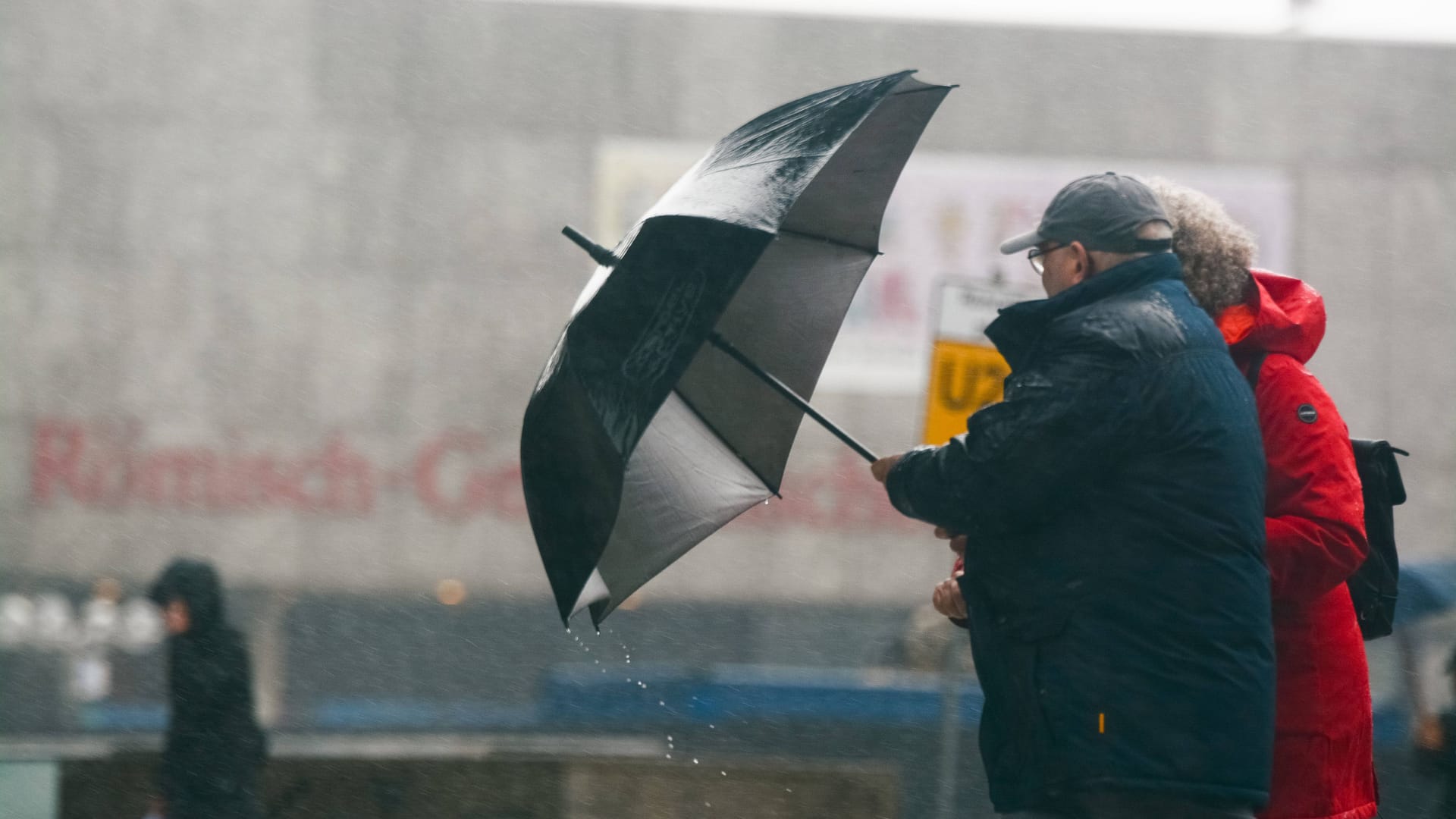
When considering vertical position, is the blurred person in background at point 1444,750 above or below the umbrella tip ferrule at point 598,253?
below

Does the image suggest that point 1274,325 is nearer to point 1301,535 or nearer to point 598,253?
point 1301,535

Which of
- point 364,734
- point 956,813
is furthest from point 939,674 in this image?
point 364,734

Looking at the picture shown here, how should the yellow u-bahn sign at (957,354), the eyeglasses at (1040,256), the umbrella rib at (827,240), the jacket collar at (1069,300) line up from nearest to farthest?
the jacket collar at (1069,300)
the eyeglasses at (1040,256)
the umbrella rib at (827,240)
the yellow u-bahn sign at (957,354)

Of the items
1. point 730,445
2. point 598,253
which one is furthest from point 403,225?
point 598,253

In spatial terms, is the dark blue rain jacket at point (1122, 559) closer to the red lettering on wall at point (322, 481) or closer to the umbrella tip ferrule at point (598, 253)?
the umbrella tip ferrule at point (598, 253)

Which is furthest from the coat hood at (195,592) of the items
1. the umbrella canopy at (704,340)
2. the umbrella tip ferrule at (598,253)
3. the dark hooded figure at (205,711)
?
the umbrella tip ferrule at (598,253)

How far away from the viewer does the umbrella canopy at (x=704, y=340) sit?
7.08 ft

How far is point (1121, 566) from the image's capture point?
6.35ft

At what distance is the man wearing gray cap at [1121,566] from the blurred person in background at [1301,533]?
0.81ft

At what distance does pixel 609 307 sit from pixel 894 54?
8.90 m

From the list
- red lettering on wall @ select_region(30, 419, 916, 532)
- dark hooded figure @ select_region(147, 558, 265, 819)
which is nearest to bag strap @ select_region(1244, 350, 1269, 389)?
dark hooded figure @ select_region(147, 558, 265, 819)

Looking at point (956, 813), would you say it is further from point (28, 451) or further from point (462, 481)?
point (28, 451)

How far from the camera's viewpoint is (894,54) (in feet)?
35.0

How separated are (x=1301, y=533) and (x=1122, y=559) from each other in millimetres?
431
